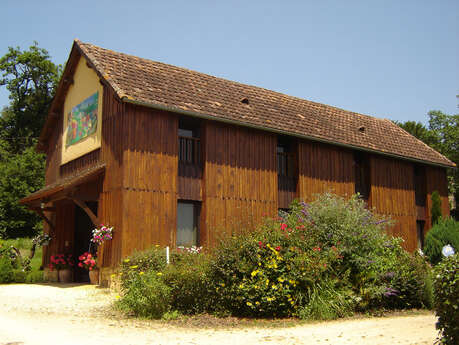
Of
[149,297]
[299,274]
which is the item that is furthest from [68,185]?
[299,274]

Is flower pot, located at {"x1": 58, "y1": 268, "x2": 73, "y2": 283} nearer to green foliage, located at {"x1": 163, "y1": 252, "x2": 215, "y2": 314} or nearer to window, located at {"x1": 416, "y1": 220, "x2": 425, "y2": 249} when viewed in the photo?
green foliage, located at {"x1": 163, "y1": 252, "x2": 215, "y2": 314}

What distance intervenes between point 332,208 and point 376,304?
2510mm

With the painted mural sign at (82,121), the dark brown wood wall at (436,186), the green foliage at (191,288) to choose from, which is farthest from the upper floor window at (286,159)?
the green foliage at (191,288)

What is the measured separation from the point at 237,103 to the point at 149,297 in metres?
10.7

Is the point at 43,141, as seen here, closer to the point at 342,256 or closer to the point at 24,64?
the point at 342,256

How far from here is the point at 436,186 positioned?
84.2ft

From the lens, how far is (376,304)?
10.9 metres

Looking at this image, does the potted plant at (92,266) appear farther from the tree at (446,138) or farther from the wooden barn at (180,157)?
the tree at (446,138)

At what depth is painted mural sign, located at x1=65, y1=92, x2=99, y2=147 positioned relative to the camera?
59.2 ft

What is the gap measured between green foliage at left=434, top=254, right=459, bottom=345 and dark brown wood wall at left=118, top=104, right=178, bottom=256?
34.9ft

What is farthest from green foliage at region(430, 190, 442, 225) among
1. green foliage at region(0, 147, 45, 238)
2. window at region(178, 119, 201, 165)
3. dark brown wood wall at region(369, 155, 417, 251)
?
green foliage at region(0, 147, 45, 238)

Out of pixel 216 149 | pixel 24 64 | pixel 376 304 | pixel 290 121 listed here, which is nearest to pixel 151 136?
pixel 216 149

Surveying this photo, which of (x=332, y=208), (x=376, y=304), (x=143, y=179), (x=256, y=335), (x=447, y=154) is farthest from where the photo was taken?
(x=447, y=154)

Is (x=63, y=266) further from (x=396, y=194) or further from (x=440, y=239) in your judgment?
(x=440, y=239)
